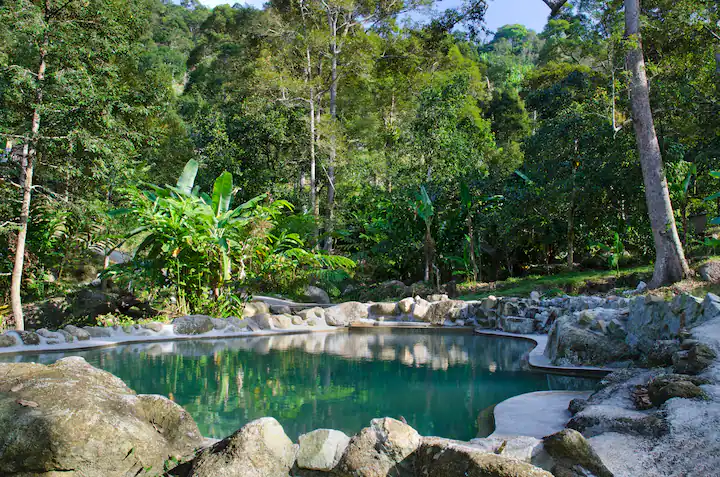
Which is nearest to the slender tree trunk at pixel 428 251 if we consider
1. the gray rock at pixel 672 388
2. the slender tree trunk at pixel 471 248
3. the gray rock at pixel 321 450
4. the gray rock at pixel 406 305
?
the slender tree trunk at pixel 471 248

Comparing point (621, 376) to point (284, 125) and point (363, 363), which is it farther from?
point (284, 125)

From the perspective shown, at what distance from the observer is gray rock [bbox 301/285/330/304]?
491 inches

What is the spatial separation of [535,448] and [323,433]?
1139 millimetres

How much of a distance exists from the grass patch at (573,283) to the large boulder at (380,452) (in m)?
7.56

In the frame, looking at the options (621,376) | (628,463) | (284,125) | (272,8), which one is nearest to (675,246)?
(621,376)

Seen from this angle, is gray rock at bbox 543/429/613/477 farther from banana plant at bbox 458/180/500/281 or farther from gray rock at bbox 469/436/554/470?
banana plant at bbox 458/180/500/281

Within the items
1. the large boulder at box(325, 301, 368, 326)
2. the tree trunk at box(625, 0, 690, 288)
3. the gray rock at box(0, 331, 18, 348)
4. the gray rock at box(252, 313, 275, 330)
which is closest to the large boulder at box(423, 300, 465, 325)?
the large boulder at box(325, 301, 368, 326)

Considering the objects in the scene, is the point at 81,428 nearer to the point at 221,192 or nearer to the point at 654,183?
the point at 221,192

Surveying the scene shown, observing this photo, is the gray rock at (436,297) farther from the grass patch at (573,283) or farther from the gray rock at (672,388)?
the gray rock at (672,388)

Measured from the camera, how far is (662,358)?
3.93 m

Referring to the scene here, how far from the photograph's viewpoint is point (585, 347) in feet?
17.5

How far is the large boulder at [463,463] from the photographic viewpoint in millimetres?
2154

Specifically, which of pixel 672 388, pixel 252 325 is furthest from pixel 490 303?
pixel 672 388

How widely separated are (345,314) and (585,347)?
5.61m
